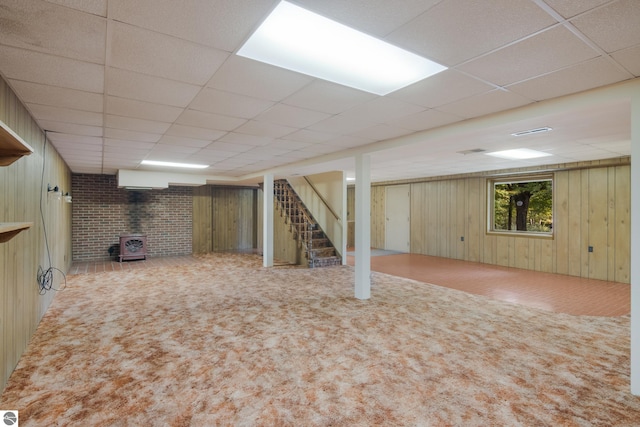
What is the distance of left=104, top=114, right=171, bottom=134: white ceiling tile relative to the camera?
3271 millimetres

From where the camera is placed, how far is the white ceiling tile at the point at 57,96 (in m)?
2.42

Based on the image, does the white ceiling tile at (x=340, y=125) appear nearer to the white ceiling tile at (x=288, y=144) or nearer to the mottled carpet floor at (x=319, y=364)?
the white ceiling tile at (x=288, y=144)

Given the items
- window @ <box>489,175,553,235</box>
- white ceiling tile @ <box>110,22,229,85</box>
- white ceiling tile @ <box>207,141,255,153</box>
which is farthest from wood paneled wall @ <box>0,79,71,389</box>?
window @ <box>489,175,553,235</box>

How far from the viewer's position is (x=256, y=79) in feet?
7.55

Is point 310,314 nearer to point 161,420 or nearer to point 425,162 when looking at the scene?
point 161,420

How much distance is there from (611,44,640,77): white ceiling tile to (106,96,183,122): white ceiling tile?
3226 millimetres

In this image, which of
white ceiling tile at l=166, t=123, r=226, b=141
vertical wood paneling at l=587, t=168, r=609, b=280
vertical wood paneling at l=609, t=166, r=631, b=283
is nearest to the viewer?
white ceiling tile at l=166, t=123, r=226, b=141

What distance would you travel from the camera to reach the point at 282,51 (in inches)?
77.0

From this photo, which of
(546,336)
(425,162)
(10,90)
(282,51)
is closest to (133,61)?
(282,51)

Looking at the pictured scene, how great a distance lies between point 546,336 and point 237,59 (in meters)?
3.90

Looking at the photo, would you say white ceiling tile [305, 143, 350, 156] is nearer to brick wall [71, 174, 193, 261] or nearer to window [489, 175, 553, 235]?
window [489, 175, 553, 235]

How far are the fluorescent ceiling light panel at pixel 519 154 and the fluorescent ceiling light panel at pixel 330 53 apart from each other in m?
3.28

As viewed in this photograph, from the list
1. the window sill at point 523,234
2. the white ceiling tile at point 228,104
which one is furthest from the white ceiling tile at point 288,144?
the window sill at point 523,234

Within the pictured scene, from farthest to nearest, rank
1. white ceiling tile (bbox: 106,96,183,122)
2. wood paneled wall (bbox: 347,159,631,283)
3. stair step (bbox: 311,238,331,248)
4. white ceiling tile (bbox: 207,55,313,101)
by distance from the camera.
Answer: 1. stair step (bbox: 311,238,331,248)
2. wood paneled wall (bbox: 347,159,631,283)
3. white ceiling tile (bbox: 106,96,183,122)
4. white ceiling tile (bbox: 207,55,313,101)
